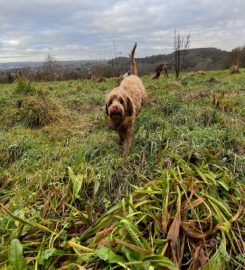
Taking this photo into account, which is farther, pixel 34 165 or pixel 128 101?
pixel 128 101

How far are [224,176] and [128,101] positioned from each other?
234 cm

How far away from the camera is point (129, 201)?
313cm

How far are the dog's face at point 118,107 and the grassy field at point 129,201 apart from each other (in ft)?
1.07

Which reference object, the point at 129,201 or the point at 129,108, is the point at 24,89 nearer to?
the point at 129,108

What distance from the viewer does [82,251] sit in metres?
2.81

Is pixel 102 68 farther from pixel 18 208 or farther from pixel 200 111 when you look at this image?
pixel 18 208

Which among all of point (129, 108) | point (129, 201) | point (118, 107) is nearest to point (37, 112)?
point (129, 108)

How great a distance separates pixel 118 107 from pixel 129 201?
2.24m

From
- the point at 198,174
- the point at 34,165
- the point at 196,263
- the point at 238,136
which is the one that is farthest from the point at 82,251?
the point at 238,136

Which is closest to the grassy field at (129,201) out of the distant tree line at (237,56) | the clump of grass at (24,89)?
the clump of grass at (24,89)

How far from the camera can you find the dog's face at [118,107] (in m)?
5.12

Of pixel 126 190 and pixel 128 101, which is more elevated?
pixel 128 101

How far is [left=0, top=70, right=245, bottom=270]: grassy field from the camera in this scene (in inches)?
108

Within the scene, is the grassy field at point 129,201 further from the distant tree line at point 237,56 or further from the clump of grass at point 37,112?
the distant tree line at point 237,56
